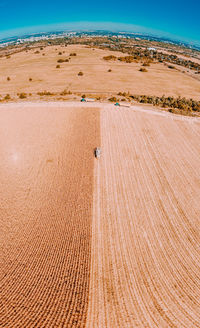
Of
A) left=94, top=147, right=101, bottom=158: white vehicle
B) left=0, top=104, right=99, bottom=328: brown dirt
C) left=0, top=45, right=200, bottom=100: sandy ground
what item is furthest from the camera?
left=0, top=45, right=200, bottom=100: sandy ground

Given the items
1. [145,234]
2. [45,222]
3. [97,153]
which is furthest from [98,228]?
[97,153]

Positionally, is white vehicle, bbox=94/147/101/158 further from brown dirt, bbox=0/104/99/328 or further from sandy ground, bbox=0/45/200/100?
sandy ground, bbox=0/45/200/100

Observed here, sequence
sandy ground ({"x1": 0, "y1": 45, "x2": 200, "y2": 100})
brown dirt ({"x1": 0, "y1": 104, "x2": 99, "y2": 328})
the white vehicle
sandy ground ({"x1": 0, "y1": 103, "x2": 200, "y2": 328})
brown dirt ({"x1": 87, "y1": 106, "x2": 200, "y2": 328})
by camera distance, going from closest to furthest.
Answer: brown dirt ({"x1": 0, "y1": 104, "x2": 99, "y2": 328}) → sandy ground ({"x1": 0, "y1": 103, "x2": 200, "y2": 328}) → brown dirt ({"x1": 87, "y1": 106, "x2": 200, "y2": 328}) → the white vehicle → sandy ground ({"x1": 0, "y1": 45, "x2": 200, "y2": 100})

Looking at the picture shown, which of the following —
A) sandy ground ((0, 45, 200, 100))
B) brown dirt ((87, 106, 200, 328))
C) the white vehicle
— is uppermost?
sandy ground ((0, 45, 200, 100))

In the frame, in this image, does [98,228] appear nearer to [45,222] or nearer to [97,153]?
[45,222]

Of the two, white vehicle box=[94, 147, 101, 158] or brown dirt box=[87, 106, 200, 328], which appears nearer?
brown dirt box=[87, 106, 200, 328]

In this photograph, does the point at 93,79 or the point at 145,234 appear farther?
the point at 93,79

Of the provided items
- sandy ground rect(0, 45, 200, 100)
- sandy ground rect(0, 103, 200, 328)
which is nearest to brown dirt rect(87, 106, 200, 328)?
sandy ground rect(0, 103, 200, 328)
